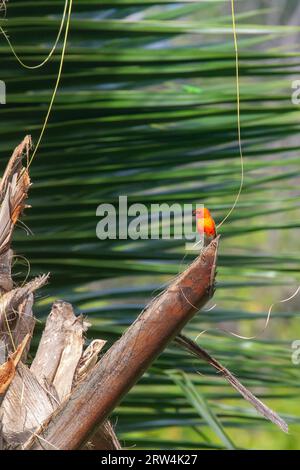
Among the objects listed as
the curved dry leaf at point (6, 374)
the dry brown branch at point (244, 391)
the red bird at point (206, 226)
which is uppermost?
the red bird at point (206, 226)

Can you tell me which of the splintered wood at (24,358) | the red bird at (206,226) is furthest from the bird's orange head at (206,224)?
the splintered wood at (24,358)

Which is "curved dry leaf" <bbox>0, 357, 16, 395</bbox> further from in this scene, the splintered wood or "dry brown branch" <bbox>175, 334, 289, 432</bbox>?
"dry brown branch" <bbox>175, 334, 289, 432</bbox>

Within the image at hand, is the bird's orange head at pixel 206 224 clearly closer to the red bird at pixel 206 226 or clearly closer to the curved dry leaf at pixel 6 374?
the red bird at pixel 206 226

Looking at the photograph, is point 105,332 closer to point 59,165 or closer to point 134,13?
point 59,165

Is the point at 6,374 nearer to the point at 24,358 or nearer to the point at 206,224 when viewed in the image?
the point at 24,358

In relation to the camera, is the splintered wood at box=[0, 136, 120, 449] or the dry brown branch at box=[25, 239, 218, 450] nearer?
the dry brown branch at box=[25, 239, 218, 450]

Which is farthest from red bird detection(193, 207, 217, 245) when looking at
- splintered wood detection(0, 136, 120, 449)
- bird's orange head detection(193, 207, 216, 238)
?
splintered wood detection(0, 136, 120, 449)

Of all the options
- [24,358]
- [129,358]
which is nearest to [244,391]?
[129,358]
